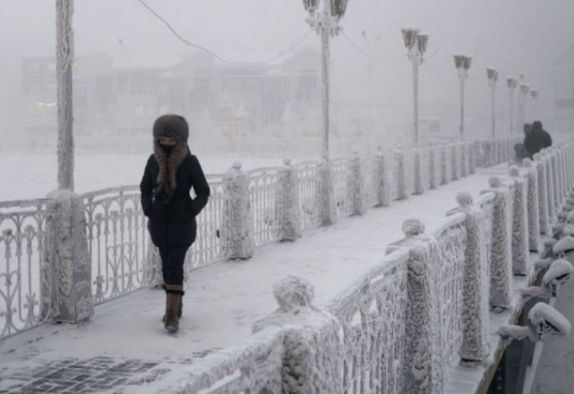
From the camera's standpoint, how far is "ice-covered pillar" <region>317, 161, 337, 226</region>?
14.9m

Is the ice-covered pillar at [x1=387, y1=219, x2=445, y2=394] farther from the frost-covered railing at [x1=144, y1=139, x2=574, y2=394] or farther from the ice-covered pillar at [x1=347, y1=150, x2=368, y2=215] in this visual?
the ice-covered pillar at [x1=347, y1=150, x2=368, y2=215]

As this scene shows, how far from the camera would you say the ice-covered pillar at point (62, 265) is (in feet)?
23.4

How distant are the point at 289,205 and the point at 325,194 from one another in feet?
7.39

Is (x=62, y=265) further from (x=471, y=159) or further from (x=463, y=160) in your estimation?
(x=471, y=159)

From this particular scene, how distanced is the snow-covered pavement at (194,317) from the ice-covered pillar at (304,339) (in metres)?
0.29

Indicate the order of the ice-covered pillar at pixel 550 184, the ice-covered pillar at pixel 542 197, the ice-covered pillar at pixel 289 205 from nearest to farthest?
the ice-covered pillar at pixel 289 205
the ice-covered pillar at pixel 542 197
the ice-covered pillar at pixel 550 184

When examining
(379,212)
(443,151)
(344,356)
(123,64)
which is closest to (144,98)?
(123,64)

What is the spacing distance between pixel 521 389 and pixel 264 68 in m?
66.0

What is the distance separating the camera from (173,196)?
6.84m

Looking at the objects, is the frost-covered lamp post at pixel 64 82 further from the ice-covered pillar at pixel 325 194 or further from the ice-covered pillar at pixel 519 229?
the ice-covered pillar at pixel 325 194

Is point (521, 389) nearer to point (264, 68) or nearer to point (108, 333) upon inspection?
point (108, 333)

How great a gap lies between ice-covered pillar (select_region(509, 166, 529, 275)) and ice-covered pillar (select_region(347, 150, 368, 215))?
714 cm

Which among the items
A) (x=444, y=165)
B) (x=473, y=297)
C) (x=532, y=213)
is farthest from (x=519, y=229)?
(x=444, y=165)

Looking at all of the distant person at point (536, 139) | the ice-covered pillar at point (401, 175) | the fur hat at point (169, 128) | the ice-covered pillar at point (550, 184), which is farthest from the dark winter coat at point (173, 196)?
the distant person at point (536, 139)
